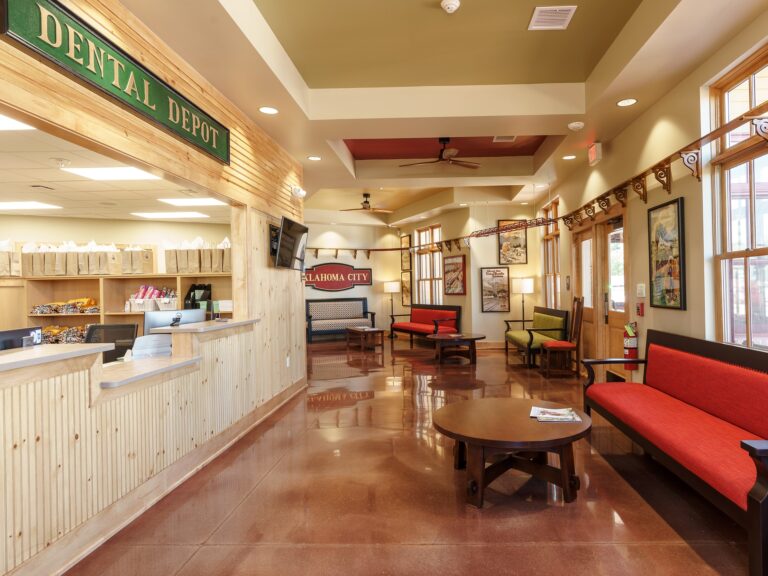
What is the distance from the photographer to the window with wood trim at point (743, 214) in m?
3.18

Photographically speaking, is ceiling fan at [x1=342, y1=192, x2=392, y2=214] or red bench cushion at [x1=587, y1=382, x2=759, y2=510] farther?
ceiling fan at [x1=342, y1=192, x2=392, y2=214]

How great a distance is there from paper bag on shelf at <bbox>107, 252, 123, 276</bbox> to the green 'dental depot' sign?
2.57 meters

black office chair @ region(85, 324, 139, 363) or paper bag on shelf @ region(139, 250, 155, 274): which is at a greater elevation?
paper bag on shelf @ region(139, 250, 155, 274)

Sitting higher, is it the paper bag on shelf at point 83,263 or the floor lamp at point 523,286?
the paper bag on shelf at point 83,263

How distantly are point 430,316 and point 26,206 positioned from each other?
25.9ft

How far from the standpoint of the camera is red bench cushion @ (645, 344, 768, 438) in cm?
279

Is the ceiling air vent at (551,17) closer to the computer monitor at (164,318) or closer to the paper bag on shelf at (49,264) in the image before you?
the computer monitor at (164,318)

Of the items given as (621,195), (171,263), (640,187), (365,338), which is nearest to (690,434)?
(640,187)

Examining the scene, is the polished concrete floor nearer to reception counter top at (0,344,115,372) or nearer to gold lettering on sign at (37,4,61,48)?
reception counter top at (0,344,115,372)

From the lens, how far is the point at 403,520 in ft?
8.82

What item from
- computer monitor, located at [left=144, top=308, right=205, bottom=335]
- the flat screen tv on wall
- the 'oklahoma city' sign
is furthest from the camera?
the 'oklahoma city' sign

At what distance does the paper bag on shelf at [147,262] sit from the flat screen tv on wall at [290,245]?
4.97 ft

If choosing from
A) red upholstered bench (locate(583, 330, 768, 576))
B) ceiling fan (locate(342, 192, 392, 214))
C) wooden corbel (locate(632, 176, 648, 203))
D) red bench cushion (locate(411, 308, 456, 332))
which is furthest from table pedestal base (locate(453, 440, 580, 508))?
ceiling fan (locate(342, 192, 392, 214))

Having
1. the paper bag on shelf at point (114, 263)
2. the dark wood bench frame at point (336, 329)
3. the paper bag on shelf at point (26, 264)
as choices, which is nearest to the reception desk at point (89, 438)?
the paper bag on shelf at point (114, 263)
